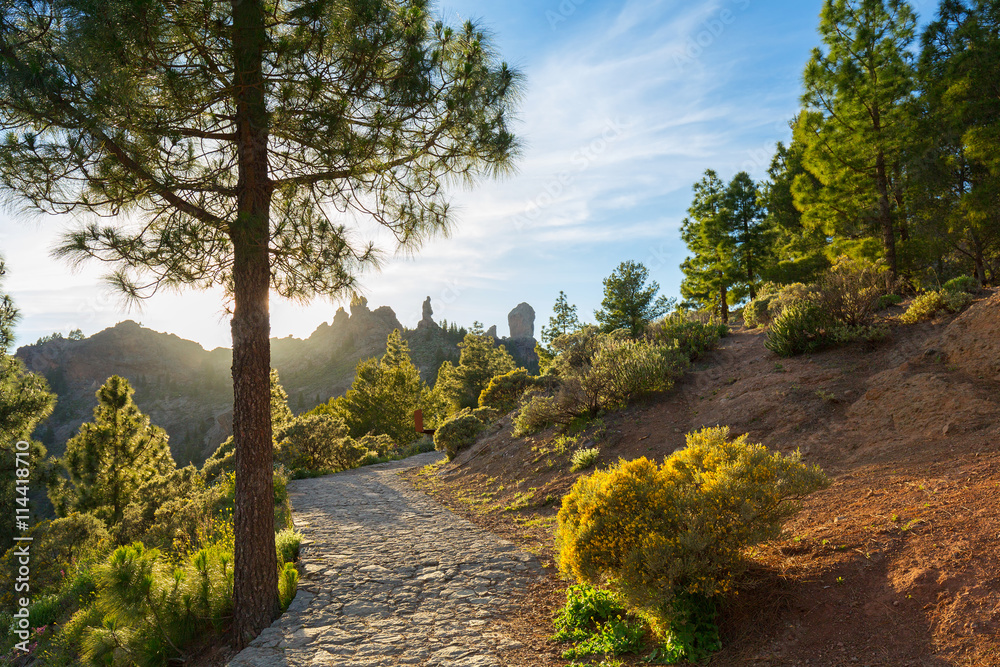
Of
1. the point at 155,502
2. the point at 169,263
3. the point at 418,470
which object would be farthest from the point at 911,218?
the point at 155,502

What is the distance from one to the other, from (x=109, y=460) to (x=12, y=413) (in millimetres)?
2742

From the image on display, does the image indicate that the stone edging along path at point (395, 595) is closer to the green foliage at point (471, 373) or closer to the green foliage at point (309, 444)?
the green foliage at point (309, 444)

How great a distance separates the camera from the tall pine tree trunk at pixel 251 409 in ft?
15.0

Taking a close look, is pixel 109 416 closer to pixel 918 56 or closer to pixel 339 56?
pixel 339 56

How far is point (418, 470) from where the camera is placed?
15.1 meters

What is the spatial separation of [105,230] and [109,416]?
13.8 meters

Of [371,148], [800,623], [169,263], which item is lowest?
[800,623]

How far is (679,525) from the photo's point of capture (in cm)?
344

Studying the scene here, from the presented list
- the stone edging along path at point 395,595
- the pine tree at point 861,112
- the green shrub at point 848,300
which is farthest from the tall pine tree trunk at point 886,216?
the stone edging along path at point 395,595

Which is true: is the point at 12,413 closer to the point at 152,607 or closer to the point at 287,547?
the point at 287,547

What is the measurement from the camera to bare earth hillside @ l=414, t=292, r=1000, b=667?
2.72 m

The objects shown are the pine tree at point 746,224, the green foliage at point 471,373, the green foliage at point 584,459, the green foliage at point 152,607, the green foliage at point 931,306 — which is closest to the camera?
the green foliage at point 152,607

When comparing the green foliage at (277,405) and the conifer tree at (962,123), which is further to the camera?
the green foliage at (277,405)

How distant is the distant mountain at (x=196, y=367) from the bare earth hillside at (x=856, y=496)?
64094 millimetres
